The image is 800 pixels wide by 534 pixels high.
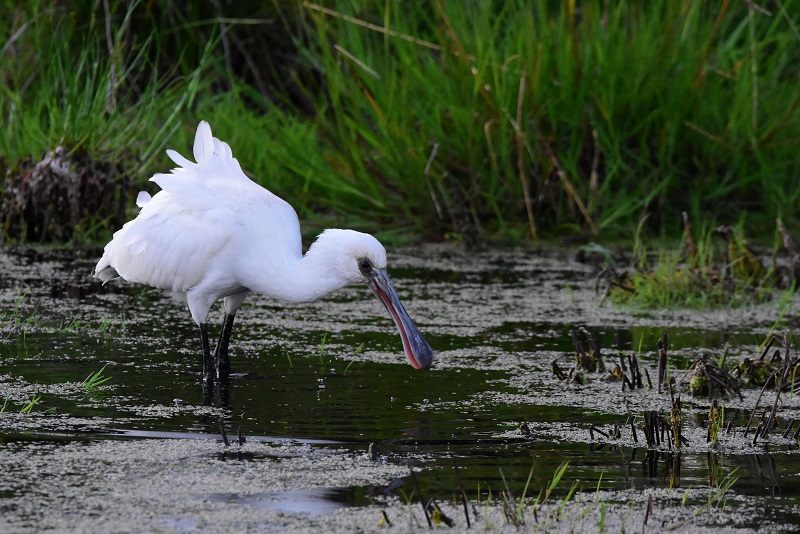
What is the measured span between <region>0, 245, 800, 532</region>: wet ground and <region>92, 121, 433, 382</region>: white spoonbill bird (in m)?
0.30

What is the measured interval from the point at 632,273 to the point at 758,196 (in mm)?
2229

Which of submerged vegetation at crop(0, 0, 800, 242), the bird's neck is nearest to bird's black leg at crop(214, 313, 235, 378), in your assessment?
the bird's neck

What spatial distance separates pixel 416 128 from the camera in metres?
9.53

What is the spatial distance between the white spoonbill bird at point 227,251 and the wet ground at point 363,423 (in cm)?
30

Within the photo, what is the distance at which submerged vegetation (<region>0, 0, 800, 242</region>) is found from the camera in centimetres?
905

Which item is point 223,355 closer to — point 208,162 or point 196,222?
point 196,222

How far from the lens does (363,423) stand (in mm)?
4793

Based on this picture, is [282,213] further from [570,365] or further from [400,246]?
[400,246]

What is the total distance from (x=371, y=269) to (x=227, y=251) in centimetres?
69

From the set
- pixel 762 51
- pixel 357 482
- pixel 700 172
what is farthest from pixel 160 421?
pixel 762 51

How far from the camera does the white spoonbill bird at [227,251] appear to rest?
17.7 feet

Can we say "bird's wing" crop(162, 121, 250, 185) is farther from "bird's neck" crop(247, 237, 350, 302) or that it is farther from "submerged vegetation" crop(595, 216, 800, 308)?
"submerged vegetation" crop(595, 216, 800, 308)

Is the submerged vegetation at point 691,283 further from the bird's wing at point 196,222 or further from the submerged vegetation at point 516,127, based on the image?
the bird's wing at point 196,222

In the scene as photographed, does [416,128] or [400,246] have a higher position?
[416,128]
